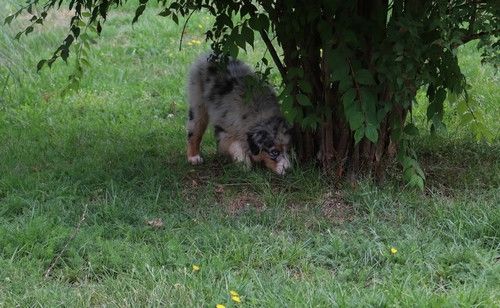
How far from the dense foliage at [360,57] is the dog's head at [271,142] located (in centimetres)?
35

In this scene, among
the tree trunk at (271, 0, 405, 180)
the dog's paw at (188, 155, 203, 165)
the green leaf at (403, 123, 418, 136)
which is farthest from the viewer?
the dog's paw at (188, 155, 203, 165)

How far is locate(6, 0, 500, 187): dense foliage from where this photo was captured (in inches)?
202

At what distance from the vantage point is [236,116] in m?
6.79

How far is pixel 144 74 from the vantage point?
31.7 ft

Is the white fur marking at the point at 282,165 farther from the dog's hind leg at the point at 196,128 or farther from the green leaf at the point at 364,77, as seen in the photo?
the green leaf at the point at 364,77

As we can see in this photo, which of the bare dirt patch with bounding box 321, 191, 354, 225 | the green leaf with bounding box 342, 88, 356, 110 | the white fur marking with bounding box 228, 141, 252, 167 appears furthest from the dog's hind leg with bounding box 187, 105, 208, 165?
the green leaf with bounding box 342, 88, 356, 110

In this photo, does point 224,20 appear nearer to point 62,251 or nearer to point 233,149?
point 233,149

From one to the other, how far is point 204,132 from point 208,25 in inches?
176

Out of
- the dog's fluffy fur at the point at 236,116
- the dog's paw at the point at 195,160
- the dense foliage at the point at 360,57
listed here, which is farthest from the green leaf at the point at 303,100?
the dog's paw at the point at 195,160

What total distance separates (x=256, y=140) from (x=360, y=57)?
4.58 ft

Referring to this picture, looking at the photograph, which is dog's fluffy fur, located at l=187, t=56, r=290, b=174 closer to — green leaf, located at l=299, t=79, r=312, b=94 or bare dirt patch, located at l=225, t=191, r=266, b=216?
bare dirt patch, located at l=225, t=191, r=266, b=216

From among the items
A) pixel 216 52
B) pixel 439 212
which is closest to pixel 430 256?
pixel 439 212

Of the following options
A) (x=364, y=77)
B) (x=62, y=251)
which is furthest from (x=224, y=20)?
(x=62, y=251)

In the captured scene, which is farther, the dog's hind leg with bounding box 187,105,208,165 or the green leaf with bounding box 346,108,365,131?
the dog's hind leg with bounding box 187,105,208,165
